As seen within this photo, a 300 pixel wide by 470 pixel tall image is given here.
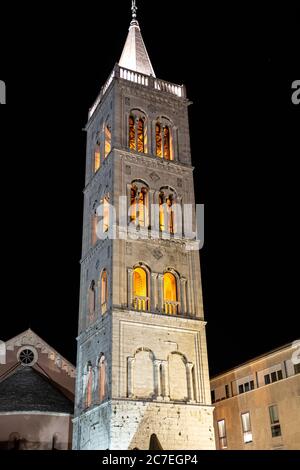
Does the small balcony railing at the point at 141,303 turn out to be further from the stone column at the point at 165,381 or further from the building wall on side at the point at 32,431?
the building wall on side at the point at 32,431

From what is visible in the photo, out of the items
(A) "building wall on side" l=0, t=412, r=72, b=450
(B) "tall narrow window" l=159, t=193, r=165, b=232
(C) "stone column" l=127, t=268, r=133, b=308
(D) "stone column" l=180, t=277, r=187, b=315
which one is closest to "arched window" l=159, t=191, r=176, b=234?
(B) "tall narrow window" l=159, t=193, r=165, b=232

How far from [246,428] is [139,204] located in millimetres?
18195

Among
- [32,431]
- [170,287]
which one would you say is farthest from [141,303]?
[32,431]

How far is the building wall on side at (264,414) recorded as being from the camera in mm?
37406

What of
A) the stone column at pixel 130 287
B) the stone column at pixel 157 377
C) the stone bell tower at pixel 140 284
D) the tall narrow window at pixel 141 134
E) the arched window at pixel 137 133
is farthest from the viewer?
the tall narrow window at pixel 141 134

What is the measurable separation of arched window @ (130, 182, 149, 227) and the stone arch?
887 centimetres

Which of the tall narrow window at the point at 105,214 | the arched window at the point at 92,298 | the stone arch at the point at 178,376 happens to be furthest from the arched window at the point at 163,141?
the stone arch at the point at 178,376

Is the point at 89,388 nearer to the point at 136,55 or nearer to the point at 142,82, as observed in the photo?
the point at 142,82

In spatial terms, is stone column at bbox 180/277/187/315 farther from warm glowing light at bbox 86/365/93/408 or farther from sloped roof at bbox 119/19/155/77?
sloped roof at bbox 119/19/155/77

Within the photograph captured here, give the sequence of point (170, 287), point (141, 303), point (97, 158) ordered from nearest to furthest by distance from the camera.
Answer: point (141, 303)
point (170, 287)
point (97, 158)

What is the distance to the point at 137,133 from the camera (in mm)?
41188

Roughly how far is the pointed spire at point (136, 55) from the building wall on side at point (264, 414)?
25.2m

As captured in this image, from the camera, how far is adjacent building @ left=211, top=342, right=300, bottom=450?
1489 inches
